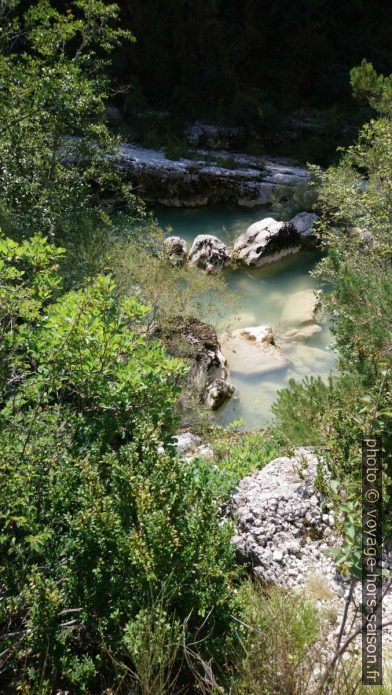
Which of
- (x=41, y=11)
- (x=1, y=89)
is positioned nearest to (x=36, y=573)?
(x=1, y=89)

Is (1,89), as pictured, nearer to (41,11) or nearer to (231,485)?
(41,11)

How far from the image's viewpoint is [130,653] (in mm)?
2592

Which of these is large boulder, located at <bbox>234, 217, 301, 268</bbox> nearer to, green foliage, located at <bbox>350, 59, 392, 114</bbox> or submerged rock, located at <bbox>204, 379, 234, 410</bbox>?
green foliage, located at <bbox>350, 59, 392, 114</bbox>

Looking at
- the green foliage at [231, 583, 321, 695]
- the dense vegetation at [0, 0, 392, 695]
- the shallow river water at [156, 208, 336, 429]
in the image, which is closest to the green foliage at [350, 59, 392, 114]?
the shallow river water at [156, 208, 336, 429]

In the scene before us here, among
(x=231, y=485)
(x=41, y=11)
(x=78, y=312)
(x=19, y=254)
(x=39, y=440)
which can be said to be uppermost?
(x=41, y=11)

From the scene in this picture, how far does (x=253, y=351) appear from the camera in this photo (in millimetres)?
11172

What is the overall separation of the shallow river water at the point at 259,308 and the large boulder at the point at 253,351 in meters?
0.14

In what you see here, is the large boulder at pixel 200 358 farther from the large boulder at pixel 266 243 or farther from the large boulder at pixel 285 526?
the large boulder at pixel 266 243

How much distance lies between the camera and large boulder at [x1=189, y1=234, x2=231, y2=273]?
14.4m

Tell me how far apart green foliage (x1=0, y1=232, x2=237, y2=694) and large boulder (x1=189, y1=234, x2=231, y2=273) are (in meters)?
11.1

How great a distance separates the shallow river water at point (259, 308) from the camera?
32.7 ft

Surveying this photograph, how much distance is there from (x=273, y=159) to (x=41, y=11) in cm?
1751

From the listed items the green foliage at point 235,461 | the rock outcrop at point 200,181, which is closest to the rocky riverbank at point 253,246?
the rock outcrop at point 200,181

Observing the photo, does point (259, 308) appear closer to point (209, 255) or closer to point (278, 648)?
point (209, 255)
